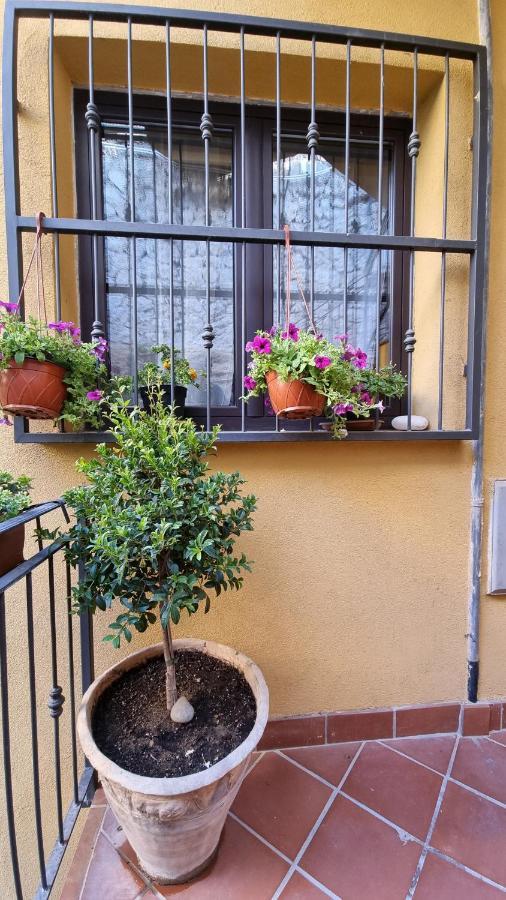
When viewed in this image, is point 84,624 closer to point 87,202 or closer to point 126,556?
point 126,556

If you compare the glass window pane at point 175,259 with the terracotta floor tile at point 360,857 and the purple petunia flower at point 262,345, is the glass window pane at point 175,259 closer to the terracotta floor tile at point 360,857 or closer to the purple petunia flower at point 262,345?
the purple petunia flower at point 262,345

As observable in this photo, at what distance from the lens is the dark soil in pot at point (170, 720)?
99 centimetres

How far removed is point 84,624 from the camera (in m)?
1.35

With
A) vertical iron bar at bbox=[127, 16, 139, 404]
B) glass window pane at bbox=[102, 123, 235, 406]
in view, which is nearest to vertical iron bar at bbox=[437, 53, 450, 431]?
glass window pane at bbox=[102, 123, 235, 406]

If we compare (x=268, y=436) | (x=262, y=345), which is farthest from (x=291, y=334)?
(x=268, y=436)

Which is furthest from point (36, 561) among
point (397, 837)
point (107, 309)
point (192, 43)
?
point (192, 43)

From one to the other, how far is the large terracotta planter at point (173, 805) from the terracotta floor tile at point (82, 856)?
169 mm

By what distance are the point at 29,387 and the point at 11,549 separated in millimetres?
461

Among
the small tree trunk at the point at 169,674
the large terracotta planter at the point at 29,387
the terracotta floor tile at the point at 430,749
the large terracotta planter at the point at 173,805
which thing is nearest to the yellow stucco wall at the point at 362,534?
the terracotta floor tile at the point at 430,749

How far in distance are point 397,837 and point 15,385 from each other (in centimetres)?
173

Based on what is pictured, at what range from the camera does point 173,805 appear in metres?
0.90

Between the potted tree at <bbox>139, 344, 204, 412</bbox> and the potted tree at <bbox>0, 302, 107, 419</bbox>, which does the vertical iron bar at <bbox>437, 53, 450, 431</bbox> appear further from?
the potted tree at <bbox>0, 302, 107, 419</bbox>

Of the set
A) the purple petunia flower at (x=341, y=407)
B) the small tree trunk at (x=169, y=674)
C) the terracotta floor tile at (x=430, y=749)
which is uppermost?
the purple petunia flower at (x=341, y=407)

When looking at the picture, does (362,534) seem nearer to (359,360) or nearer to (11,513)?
(359,360)
